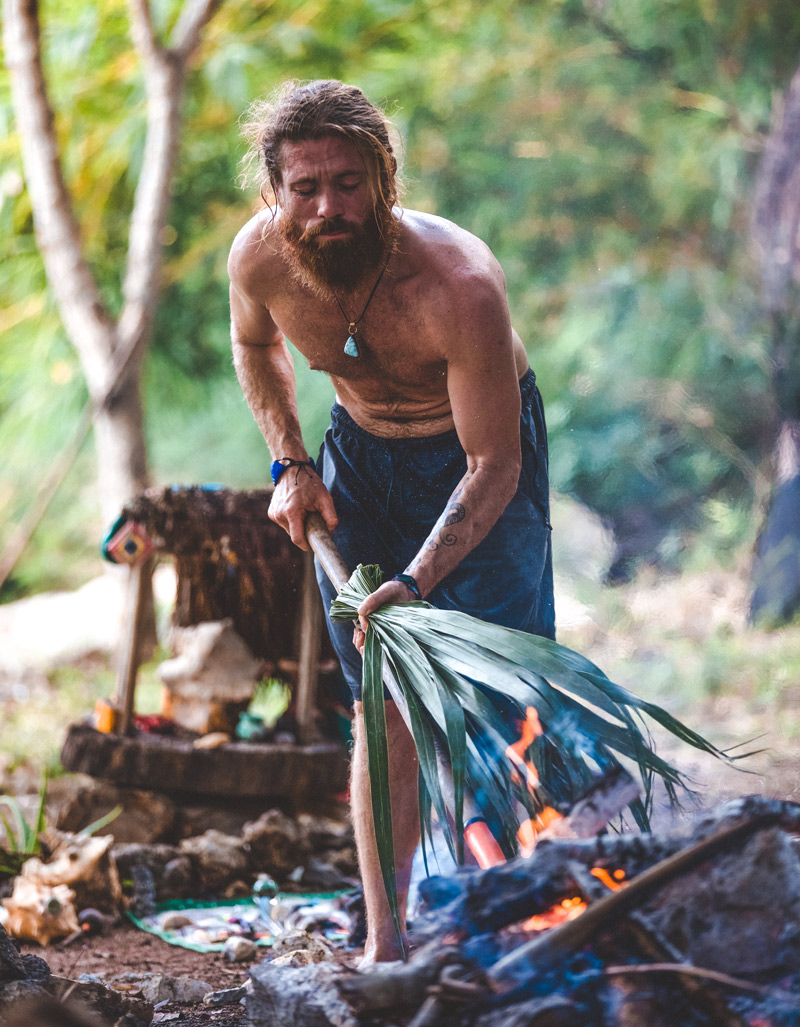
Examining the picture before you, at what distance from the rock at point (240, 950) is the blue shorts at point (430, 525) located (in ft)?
2.44

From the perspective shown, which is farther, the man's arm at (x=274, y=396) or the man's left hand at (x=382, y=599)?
the man's arm at (x=274, y=396)

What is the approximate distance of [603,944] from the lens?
142 cm

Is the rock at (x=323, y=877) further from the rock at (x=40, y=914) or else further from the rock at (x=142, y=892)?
the rock at (x=40, y=914)

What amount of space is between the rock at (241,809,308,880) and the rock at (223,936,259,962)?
0.58m

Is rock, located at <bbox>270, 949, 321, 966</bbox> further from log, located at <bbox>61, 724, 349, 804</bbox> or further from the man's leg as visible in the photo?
log, located at <bbox>61, 724, 349, 804</bbox>

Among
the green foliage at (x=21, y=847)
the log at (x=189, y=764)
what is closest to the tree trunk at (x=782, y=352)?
the log at (x=189, y=764)

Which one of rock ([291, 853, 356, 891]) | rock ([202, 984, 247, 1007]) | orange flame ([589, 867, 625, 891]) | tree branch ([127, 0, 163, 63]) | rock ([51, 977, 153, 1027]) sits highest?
tree branch ([127, 0, 163, 63])

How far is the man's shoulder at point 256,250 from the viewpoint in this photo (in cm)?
240

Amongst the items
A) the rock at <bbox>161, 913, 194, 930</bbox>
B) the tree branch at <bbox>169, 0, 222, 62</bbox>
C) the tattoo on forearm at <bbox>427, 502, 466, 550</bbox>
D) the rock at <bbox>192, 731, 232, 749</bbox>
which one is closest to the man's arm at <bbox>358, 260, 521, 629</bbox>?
the tattoo on forearm at <bbox>427, 502, 466, 550</bbox>

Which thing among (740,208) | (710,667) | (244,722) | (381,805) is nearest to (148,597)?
(244,722)

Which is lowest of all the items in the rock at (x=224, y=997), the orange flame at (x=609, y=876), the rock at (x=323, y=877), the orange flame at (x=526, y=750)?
the rock at (x=323, y=877)

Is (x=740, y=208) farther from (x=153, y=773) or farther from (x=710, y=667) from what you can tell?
(x=153, y=773)

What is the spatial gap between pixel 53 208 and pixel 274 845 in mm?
3514

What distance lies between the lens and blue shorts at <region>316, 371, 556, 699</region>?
247 centimetres
